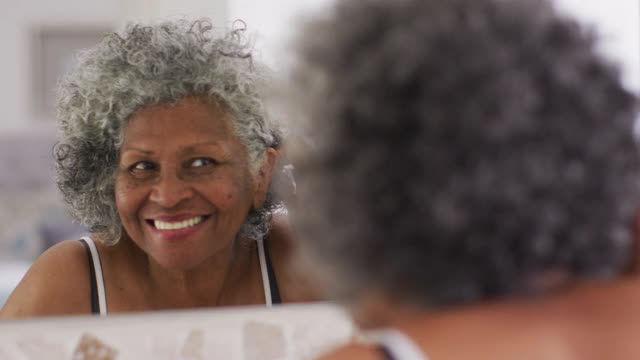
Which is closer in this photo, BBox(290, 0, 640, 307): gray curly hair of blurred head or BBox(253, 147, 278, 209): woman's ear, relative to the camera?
BBox(290, 0, 640, 307): gray curly hair of blurred head

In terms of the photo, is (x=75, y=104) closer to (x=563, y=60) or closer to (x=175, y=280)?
(x=175, y=280)

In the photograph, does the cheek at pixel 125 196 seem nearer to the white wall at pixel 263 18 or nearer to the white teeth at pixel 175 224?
the white teeth at pixel 175 224

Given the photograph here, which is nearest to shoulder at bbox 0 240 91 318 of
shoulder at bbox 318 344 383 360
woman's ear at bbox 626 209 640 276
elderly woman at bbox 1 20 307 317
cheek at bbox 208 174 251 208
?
elderly woman at bbox 1 20 307 317

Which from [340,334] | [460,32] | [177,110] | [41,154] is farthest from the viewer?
[41,154]

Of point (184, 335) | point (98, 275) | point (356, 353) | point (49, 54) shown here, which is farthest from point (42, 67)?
point (356, 353)

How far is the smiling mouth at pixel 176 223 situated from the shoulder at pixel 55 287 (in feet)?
0.46

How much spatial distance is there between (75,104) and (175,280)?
29 centimetres

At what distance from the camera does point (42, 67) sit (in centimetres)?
354

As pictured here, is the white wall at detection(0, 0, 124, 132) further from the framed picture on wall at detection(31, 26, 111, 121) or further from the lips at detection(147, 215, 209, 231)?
the lips at detection(147, 215, 209, 231)

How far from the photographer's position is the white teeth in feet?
3.79

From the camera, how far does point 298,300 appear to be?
3.52ft

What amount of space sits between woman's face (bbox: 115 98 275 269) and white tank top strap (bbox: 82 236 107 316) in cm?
7

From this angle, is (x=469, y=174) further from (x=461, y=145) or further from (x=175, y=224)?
(x=175, y=224)

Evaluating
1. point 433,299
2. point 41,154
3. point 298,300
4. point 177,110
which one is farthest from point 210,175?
point 41,154
